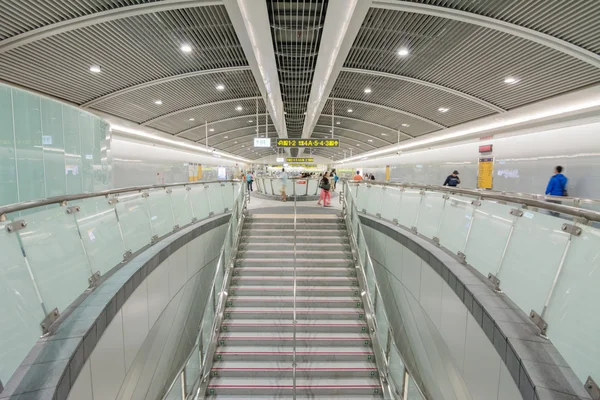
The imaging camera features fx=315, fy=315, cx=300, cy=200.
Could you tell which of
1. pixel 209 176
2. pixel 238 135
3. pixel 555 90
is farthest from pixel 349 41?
pixel 238 135

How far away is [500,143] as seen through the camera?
43.0 ft

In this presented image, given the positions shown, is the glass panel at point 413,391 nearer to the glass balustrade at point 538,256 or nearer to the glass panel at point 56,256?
the glass balustrade at point 538,256

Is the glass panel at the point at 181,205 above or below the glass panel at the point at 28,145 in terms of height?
below

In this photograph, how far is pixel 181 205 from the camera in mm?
7332

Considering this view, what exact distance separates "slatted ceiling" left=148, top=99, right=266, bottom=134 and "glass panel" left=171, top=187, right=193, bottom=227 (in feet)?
39.3

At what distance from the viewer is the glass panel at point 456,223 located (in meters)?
4.56

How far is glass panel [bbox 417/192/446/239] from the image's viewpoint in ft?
18.5

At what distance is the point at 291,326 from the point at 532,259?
4678 millimetres

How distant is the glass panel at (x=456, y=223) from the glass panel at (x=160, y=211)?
16.6 ft

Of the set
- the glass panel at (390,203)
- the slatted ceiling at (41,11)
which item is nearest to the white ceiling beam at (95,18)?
the slatted ceiling at (41,11)

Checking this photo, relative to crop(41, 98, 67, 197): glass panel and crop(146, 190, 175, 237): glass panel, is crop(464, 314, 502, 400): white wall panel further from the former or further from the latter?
crop(41, 98, 67, 197): glass panel

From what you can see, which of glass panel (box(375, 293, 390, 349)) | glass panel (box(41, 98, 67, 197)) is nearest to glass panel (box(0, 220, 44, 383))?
glass panel (box(375, 293, 390, 349))

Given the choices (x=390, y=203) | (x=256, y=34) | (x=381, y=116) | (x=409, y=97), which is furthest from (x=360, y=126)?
(x=390, y=203)

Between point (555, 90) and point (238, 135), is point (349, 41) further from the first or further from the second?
point (238, 135)
